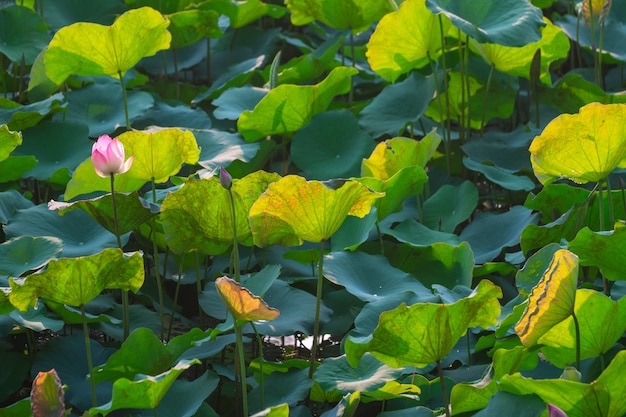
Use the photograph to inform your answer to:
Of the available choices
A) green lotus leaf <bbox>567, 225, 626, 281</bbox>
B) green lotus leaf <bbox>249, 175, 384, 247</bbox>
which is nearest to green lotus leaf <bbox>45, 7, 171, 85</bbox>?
green lotus leaf <bbox>249, 175, 384, 247</bbox>

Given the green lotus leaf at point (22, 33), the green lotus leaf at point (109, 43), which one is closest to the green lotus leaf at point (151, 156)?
the green lotus leaf at point (109, 43)

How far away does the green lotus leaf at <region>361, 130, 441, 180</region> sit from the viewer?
1.85m

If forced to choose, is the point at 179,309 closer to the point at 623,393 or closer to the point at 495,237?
the point at 495,237

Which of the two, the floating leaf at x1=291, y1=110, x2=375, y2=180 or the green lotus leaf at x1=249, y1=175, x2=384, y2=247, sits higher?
the green lotus leaf at x1=249, y1=175, x2=384, y2=247

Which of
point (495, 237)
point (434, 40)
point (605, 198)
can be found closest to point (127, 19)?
point (434, 40)

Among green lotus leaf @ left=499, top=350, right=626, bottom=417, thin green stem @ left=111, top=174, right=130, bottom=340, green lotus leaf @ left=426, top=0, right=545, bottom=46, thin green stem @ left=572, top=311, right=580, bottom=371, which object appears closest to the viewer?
green lotus leaf @ left=499, top=350, right=626, bottom=417

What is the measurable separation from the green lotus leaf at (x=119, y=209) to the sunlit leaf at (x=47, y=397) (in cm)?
43

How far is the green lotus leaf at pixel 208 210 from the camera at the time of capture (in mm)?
1500

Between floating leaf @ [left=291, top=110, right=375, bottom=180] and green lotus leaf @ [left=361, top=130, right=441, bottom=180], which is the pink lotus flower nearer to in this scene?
green lotus leaf @ [left=361, top=130, right=441, bottom=180]

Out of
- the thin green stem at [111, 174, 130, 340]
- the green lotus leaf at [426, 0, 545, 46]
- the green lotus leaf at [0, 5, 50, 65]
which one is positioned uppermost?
the green lotus leaf at [426, 0, 545, 46]

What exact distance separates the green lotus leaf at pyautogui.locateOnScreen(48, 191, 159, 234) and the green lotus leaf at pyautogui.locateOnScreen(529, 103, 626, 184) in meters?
0.66

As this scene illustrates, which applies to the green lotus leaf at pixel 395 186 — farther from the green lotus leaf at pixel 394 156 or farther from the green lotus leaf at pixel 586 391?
the green lotus leaf at pixel 586 391

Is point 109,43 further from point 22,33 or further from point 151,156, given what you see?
point 22,33

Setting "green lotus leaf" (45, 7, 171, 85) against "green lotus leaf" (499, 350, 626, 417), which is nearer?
"green lotus leaf" (499, 350, 626, 417)
